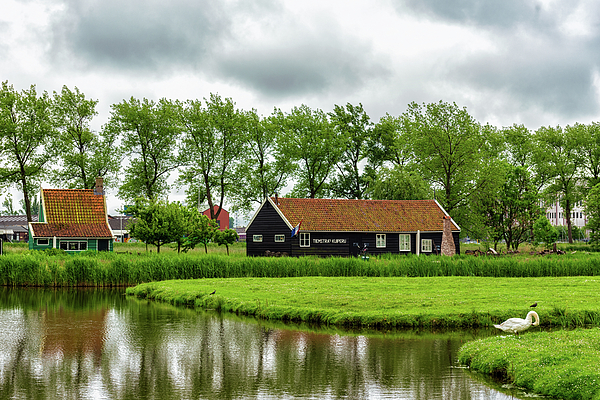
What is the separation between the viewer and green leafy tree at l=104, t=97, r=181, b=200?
66.8m

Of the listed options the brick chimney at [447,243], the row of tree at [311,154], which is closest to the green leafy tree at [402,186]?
the row of tree at [311,154]

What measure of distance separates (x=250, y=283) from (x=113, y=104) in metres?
44.9

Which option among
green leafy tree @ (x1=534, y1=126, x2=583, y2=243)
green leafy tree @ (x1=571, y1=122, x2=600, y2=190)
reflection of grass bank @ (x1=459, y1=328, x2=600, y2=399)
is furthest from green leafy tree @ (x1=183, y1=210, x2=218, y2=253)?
green leafy tree @ (x1=571, y1=122, x2=600, y2=190)

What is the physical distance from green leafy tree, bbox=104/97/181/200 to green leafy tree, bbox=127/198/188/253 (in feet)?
72.2

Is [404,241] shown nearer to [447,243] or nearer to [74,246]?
[447,243]

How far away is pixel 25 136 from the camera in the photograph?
61.4 meters

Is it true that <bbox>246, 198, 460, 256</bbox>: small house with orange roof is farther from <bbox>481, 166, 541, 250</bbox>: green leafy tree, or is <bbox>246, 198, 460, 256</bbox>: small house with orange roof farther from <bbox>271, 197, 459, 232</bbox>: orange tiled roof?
<bbox>481, 166, 541, 250</bbox>: green leafy tree

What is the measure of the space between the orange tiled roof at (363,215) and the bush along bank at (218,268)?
1336 cm

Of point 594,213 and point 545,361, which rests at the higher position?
point 594,213

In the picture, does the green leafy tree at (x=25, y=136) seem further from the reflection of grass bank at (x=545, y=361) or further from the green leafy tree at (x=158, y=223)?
the reflection of grass bank at (x=545, y=361)

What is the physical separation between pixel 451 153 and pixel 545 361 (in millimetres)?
50563

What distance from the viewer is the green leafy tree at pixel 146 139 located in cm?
6681

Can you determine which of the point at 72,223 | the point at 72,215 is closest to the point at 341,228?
the point at 72,223

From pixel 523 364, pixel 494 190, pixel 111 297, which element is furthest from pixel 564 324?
pixel 494 190
